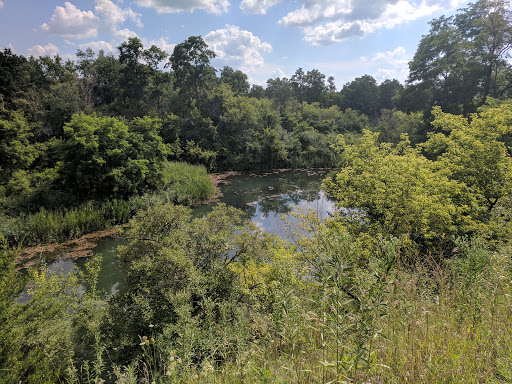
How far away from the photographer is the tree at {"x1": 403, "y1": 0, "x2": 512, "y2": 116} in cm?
2120

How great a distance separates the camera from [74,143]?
14391mm

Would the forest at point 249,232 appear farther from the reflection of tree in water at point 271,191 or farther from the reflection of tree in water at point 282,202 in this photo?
the reflection of tree in water at point 282,202

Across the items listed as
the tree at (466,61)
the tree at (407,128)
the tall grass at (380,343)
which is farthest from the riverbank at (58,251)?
the tree at (466,61)

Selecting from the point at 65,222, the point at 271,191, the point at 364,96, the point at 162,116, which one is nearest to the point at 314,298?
the point at 65,222

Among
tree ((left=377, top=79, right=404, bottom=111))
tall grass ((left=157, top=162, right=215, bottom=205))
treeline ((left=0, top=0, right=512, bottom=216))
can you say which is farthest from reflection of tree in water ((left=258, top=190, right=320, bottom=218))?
tree ((left=377, top=79, right=404, bottom=111))

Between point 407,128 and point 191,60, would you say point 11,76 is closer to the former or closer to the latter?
point 191,60

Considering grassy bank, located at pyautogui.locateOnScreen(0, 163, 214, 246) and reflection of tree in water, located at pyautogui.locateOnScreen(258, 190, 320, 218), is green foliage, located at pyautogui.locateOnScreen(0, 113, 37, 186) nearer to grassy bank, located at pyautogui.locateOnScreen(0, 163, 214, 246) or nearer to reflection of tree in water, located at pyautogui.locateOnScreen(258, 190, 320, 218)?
grassy bank, located at pyautogui.locateOnScreen(0, 163, 214, 246)

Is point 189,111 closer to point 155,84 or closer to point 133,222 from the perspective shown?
point 155,84

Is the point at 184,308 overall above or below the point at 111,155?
below

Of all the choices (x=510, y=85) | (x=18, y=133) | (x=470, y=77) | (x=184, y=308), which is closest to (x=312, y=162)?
(x=470, y=77)

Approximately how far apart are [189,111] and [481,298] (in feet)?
108

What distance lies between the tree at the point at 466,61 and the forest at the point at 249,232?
157mm

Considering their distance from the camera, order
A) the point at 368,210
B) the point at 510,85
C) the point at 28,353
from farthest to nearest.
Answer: the point at 510,85, the point at 368,210, the point at 28,353

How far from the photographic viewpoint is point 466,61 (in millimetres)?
23375
